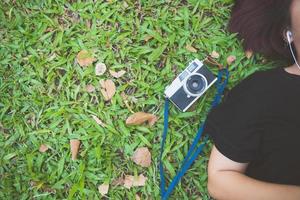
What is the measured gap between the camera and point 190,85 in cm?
220

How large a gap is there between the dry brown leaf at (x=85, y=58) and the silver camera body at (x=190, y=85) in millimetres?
472

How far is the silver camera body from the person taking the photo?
2.20 metres

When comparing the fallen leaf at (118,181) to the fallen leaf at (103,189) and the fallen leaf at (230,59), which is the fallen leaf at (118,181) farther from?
the fallen leaf at (230,59)

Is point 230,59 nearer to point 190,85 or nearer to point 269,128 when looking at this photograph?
point 190,85

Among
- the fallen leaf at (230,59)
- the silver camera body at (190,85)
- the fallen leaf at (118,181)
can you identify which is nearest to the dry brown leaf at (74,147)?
the fallen leaf at (118,181)

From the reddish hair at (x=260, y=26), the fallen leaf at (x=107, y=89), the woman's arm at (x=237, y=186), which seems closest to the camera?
the woman's arm at (x=237, y=186)

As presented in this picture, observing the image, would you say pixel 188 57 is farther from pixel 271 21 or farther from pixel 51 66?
pixel 51 66

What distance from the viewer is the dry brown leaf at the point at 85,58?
2326 mm

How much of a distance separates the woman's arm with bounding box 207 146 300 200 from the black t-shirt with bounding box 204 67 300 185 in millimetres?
48

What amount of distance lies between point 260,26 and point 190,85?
480 mm

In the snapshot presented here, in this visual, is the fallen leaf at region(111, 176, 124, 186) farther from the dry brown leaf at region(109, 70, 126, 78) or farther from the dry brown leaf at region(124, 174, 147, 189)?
the dry brown leaf at region(109, 70, 126, 78)

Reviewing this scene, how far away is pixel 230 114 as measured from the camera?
1891mm

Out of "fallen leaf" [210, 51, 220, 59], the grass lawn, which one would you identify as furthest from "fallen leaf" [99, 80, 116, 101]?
"fallen leaf" [210, 51, 220, 59]

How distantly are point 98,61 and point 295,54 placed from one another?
1056 millimetres
